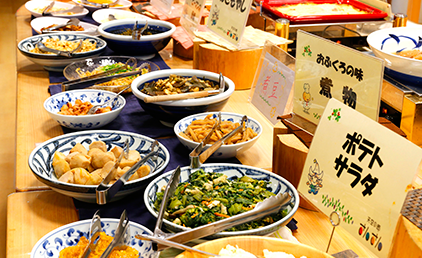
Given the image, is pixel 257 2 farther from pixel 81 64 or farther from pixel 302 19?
pixel 81 64

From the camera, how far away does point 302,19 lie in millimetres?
2146

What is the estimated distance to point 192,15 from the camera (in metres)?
2.27

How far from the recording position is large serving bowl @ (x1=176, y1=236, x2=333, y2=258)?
73 cm

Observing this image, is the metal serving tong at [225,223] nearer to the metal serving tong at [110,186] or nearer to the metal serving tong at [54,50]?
the metal serving tong at [110,186]

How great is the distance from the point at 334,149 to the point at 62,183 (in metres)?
0.65

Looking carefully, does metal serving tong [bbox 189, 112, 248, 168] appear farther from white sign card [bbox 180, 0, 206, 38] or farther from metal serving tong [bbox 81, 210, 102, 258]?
white sign card [bbox 180, 0, 206, 38]

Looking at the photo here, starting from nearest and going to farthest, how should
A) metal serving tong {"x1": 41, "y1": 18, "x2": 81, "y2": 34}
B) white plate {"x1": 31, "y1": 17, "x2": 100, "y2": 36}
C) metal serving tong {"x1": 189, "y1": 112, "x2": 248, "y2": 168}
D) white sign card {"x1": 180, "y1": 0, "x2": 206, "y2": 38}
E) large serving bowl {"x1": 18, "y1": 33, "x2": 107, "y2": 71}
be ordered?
metal serving tong {"x1": 189, "y1": 112, "x2": 248, "y2": 168}, large serving bowl {"x1": 18, "y1": 33, "x2": 107, "y2": 71}, white sign card {"x1": 180, "y1": 0, "x2": 206, "y2": 38}, metal serving tong {"x1": 41, "y1": 18, "x2": 81, "y2": 34}, white plate {"x1": 31, "y1": 17, "x2": 100, "y2": 36}

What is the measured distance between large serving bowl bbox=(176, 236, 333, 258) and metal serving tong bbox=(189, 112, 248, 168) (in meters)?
0.37

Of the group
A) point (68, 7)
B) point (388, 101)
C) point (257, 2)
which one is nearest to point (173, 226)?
point (388, 101)

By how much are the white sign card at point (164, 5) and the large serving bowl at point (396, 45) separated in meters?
1.38

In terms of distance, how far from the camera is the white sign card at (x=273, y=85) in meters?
1.29

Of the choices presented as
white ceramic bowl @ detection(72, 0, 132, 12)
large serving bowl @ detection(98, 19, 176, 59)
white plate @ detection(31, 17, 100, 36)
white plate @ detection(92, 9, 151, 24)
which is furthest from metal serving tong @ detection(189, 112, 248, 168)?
white ceramic bowl @ detection(72, 0, 132, 12)

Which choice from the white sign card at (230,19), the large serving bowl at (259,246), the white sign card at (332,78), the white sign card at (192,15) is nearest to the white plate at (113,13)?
the white sign card at (192,15)

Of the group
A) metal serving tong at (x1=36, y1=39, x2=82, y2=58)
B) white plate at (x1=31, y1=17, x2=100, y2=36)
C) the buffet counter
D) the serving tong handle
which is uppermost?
white plate at (x1=31, y1=17, x2=100, y2=36)
